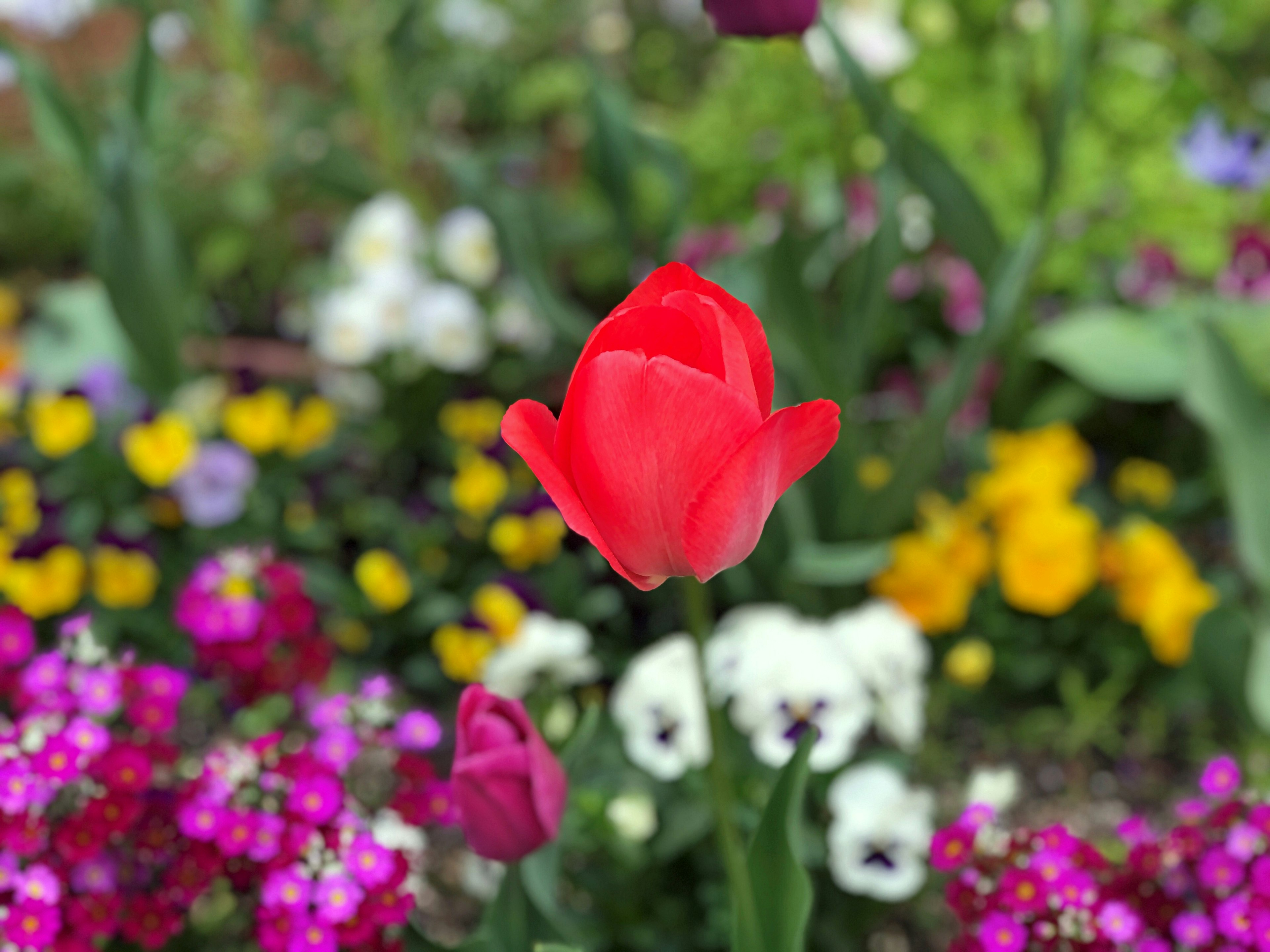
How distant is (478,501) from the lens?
1.57 m

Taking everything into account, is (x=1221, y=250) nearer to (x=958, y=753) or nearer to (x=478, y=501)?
(x=958, y=753)

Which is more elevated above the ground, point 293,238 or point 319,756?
point 319,756

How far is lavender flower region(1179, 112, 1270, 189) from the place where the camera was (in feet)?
5.46

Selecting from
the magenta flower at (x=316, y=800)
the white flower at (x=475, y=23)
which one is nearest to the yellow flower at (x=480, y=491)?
the magenta flower at (x=316, y=800)

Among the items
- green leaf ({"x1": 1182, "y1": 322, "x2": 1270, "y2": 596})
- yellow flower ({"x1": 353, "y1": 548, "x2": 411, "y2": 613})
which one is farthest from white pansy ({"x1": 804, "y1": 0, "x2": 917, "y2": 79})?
yellow flower ({"x1": 353, "y1": 548, "x2": 411, "y2": 613})

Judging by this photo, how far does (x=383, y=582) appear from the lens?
4.80 ft

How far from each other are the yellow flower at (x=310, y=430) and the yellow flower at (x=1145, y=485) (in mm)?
1275

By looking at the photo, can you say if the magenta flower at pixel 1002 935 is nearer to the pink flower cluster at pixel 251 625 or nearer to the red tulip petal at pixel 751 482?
the red tulip petal at pixel 751 482

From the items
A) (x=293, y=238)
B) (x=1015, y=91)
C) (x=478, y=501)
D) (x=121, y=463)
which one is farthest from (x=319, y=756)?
(x=293, y=238)

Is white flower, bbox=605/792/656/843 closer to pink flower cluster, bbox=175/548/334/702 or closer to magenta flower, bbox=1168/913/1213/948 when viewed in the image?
pink flower cluster, bbox=175/548/334/702

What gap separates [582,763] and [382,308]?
3.19 feet

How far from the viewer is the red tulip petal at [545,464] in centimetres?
49

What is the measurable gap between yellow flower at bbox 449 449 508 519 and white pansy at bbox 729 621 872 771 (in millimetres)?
612

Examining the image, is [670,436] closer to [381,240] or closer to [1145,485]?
[1145,485]
